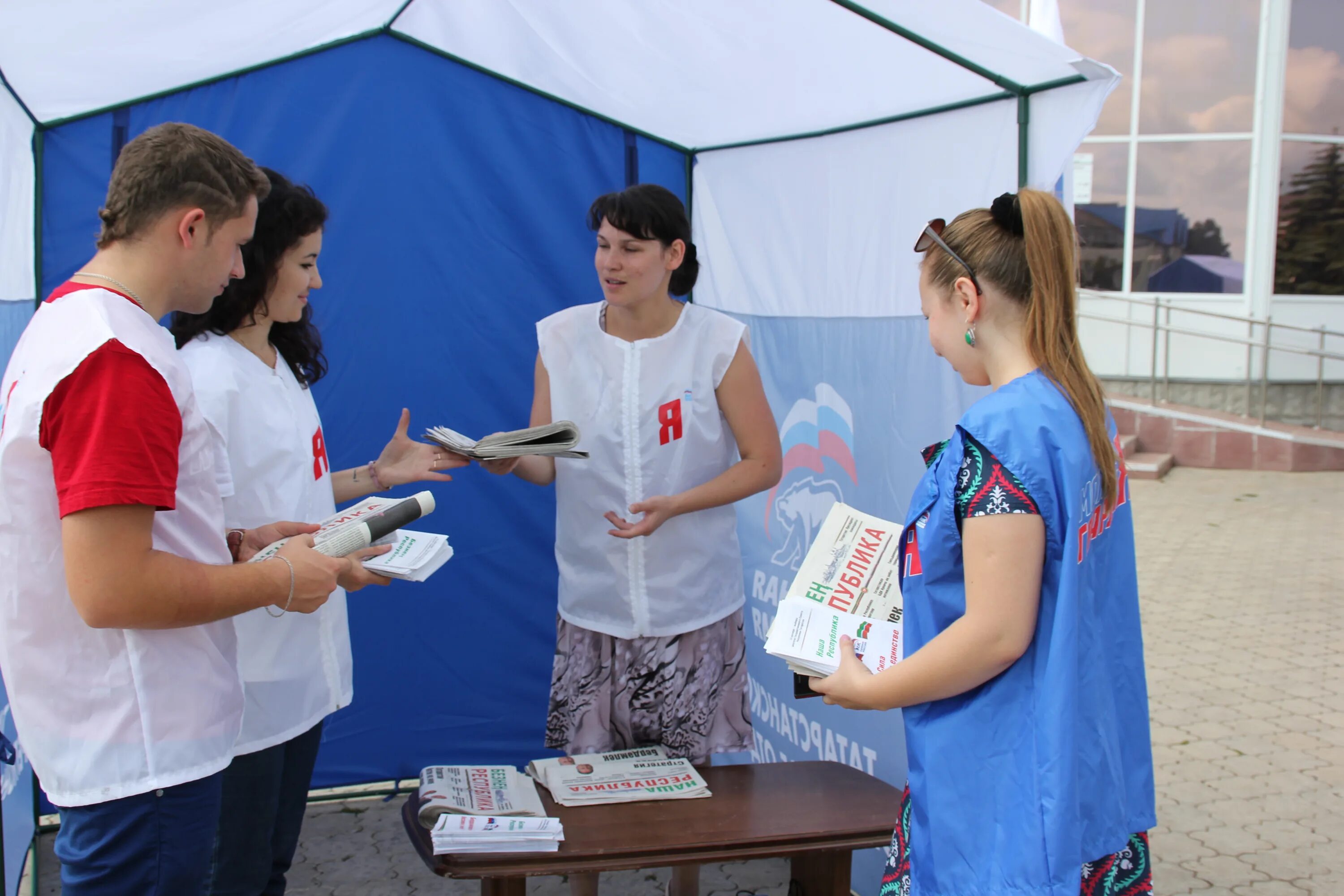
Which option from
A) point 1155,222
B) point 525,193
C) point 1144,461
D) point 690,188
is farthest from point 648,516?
point 1155,222

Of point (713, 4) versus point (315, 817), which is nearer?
point (713, 4)

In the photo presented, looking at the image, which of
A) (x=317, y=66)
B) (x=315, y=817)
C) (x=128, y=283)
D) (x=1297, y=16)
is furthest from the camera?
(x=1297, y=16)

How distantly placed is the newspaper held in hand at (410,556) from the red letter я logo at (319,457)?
210mm

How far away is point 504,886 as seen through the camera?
2.28m

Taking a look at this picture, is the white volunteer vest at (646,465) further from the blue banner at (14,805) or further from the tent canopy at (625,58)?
the blue banner at (14,805)

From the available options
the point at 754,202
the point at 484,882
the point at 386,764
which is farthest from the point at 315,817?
the point at 754,202

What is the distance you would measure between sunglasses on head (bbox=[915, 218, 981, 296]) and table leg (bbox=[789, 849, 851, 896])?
5.12ft

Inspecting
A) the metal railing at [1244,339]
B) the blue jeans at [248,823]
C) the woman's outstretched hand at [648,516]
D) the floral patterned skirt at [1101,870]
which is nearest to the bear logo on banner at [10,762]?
the blue jeans at [248,823]

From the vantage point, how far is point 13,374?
143cm

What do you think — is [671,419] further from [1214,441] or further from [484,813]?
[1214,441]

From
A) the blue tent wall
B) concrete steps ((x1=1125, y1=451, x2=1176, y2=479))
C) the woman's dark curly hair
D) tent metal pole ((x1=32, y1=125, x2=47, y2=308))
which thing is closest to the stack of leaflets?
the woman's dark curly hair

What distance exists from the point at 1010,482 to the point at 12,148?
8.90 feet

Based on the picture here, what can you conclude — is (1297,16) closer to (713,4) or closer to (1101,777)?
(713,4)

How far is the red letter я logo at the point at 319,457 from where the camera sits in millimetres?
2209
